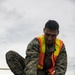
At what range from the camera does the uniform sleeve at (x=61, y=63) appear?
705cm

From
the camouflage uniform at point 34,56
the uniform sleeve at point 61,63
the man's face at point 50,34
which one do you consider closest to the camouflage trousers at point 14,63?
the camouflage uniform at point 34,56

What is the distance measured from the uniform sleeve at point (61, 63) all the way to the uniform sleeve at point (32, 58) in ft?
1.75

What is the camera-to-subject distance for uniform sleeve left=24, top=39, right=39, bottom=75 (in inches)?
257

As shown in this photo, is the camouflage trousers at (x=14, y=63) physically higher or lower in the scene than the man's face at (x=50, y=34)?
lower

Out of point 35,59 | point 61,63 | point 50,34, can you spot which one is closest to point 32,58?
point 35,59

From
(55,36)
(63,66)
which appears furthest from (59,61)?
(55,36)

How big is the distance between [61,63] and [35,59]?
668 mm

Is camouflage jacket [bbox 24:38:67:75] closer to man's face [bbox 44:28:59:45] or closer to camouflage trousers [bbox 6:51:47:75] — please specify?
man's face [bbox 44:28:59:45]

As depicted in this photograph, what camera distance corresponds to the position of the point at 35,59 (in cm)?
669

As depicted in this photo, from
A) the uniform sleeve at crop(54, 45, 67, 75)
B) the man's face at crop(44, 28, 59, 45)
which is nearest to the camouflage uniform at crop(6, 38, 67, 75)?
the uniform sleeve at crop(54, 45, 67, 75)

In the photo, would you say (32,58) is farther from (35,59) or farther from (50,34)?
(50,34)

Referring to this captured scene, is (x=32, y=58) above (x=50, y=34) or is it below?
below

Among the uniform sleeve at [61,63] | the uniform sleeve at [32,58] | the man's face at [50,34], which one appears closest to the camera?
the uniform sleeve at [32,58]

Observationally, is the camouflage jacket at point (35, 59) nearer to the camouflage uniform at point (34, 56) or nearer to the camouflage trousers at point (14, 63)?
the camouflage uniform at point (34, 56)
